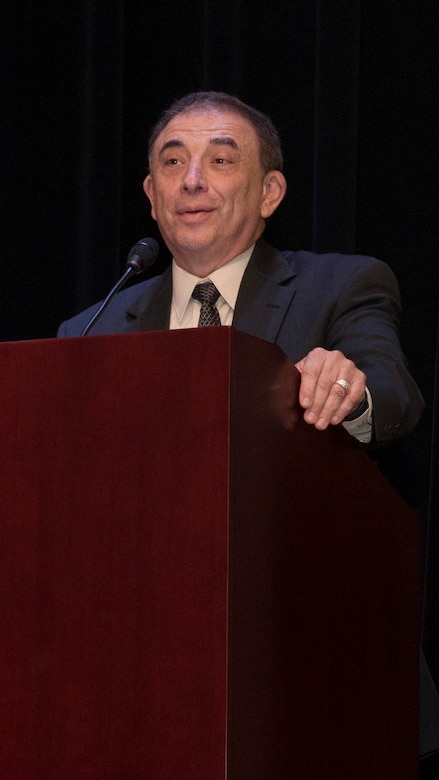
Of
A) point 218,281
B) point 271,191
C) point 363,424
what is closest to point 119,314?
point 218,281

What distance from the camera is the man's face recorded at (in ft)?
7.27

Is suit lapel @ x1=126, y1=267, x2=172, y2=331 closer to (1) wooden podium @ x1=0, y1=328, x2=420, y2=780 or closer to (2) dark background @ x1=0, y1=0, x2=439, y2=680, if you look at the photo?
(2) dark background @ x1=0, y1=0, x2=439, y2=680

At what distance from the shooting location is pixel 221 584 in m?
1.00

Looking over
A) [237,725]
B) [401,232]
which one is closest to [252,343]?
[237,725]

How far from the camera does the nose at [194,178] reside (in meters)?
2.21

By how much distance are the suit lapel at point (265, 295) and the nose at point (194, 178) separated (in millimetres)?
189

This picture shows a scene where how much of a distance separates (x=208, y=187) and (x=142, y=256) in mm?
379

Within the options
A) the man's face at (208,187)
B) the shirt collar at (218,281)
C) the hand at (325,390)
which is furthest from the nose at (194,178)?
the hand at (325,390)

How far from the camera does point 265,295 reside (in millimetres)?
2100

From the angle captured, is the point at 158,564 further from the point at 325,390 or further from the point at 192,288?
the point at 192,288

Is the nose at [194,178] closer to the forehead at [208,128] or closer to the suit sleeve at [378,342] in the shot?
the forehead at [208,128]

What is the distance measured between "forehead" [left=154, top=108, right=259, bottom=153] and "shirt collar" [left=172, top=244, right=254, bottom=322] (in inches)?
9.7

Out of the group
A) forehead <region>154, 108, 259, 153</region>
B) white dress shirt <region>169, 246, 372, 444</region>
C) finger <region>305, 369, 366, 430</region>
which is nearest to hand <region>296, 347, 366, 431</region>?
finger <region>305, 369, 366, 430</region>

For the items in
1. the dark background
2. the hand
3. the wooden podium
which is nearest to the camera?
the wooden podium
